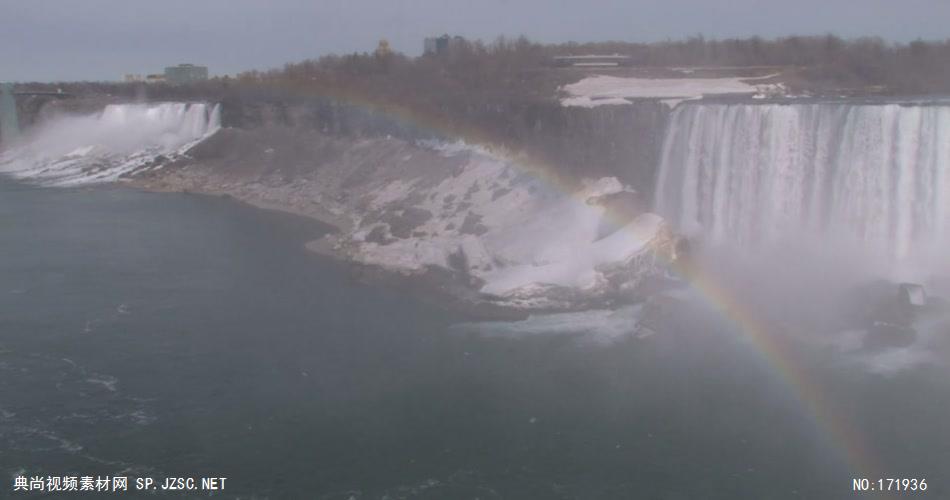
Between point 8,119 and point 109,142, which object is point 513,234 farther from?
point 8,119

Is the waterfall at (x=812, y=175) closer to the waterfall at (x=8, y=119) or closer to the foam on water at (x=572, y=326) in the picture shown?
the foam on water at (x=572, y=326)

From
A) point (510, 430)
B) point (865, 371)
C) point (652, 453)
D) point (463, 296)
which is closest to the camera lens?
point (652, 453)

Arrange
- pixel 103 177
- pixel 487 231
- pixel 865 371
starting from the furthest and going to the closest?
pixel 103 177 → pixel 487 231 → pixel 865 371

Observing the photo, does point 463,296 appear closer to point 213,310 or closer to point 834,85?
point 213,310

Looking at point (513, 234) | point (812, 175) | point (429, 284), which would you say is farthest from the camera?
point (513, 234)

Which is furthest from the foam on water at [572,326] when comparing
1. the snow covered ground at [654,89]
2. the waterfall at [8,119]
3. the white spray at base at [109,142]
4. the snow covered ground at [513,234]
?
the waterfall at [8,119]

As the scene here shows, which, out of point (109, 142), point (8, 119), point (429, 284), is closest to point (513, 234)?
point (429, 284)

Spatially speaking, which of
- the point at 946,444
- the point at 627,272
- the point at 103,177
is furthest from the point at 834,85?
the point at 103,177
